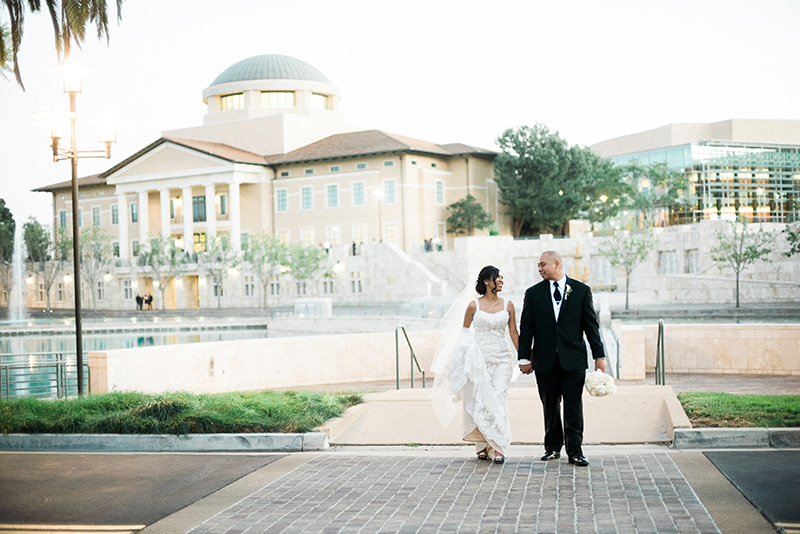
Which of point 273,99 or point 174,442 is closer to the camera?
point 174,442

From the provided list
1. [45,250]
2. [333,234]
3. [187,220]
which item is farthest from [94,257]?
[333,234]

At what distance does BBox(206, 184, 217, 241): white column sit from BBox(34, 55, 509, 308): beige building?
0.11 m

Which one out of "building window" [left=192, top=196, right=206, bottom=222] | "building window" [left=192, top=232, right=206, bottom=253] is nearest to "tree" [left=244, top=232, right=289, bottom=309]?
"building window" [left=192, top=232, right=206, bottom=253]

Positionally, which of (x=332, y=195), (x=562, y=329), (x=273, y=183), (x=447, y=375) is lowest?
(x=447, y=375)

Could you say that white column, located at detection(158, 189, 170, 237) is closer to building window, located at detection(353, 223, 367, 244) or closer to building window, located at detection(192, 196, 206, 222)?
building window, located at detection(192, 196, 206, 222)

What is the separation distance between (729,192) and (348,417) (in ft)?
256

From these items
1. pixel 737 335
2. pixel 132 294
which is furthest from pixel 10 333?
pixel 737 335

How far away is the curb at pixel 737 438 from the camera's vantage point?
9.59 metres

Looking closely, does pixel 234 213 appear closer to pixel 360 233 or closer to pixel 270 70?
pixel 360 233

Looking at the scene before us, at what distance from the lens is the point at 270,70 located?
76.3m

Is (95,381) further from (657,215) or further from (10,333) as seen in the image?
(657,215)

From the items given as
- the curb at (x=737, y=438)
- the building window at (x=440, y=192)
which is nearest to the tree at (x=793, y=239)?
the building window at (x=440, y=192)

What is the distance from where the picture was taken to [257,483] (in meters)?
8.46

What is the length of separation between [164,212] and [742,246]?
1741 inches
